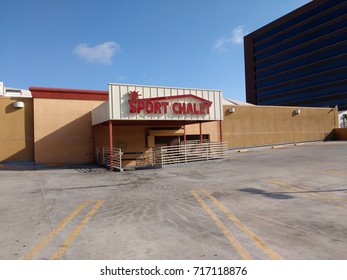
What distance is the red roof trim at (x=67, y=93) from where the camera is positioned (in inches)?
828

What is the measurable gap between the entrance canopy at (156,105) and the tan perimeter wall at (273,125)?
8717 millimetres

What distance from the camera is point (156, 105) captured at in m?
18.4

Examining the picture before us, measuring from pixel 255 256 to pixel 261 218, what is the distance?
2226 millimetres

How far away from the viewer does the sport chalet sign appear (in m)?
17.6

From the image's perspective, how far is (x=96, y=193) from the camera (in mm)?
10156

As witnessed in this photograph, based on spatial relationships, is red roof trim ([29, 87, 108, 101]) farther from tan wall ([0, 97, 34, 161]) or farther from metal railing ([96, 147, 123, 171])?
metal railing ([96, 147, 123, 171])

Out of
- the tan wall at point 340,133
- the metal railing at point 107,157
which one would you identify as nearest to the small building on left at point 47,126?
the metal railing at point 107,157

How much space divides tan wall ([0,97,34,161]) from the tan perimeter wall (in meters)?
17.6

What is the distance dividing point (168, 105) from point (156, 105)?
0.93 m

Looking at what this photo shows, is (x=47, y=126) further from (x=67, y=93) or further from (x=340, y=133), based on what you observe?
(x=340, y=133)

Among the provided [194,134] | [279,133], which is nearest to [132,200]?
[194,134]

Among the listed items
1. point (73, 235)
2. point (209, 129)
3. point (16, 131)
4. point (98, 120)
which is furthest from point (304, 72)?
point (73, 235)
